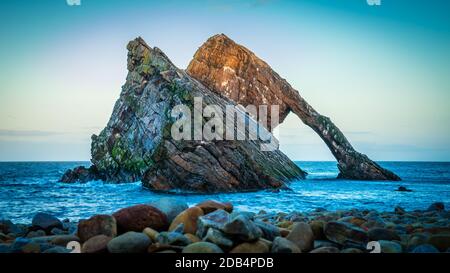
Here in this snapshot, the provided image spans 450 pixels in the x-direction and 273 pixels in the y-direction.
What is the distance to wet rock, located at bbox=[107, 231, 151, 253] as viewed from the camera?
14.0 ft

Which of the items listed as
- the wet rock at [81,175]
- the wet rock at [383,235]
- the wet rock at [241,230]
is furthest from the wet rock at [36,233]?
the wet rock at [81,175]

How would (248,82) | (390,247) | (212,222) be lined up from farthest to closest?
(248,82) → (212,222) → (390,247)

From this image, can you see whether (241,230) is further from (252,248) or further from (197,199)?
(197,199)

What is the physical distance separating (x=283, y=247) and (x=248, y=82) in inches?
1488

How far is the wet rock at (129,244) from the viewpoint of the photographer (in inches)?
168

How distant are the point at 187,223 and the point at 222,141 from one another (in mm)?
19302

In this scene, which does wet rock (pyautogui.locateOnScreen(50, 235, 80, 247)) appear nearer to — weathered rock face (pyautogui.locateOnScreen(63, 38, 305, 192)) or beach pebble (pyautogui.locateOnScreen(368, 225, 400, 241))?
beach pebble (pyautogui.locateOnScreen(368, 225, 400, 241))

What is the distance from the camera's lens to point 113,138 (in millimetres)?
33656

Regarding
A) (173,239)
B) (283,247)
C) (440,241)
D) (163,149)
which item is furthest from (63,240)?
(163,149)

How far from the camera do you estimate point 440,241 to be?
4.38 metres

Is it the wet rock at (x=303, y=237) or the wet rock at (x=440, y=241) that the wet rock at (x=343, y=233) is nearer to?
the wet rock at (x=303, y=237)
